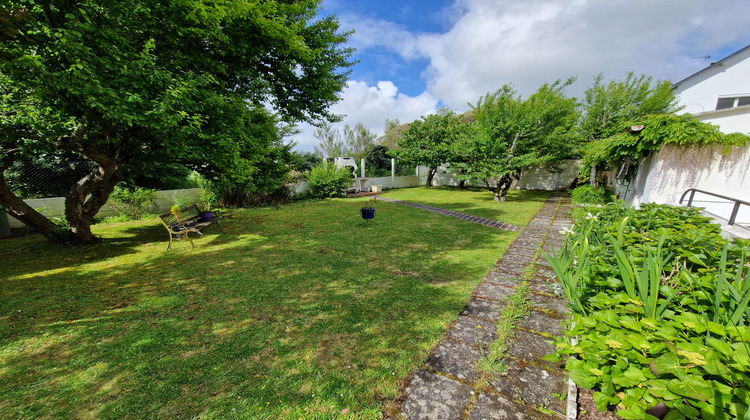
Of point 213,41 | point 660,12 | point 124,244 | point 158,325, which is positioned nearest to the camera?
point 158,325

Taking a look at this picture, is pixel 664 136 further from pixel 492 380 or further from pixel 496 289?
pixel 492 380

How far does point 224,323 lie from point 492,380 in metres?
2.92

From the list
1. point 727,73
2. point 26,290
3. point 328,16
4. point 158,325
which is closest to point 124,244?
point 26,290

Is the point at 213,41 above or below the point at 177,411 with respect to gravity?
above

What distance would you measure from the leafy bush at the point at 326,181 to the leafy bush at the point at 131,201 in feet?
22.6

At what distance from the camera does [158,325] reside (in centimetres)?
299

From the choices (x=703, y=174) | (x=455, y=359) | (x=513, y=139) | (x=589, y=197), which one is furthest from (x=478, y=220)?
(x=455, y=359)

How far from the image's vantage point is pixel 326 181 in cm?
1423

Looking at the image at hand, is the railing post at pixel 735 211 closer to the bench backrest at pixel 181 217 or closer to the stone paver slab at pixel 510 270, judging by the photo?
the stone paver slab at pixel 510 270

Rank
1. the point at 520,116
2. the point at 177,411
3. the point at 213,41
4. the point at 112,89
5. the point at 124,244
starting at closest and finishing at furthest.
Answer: the point at 177,411, the point at 112,89, the point at 213,41, the point at 124,244, the point at 520,116

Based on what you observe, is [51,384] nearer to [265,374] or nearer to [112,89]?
[265,374]

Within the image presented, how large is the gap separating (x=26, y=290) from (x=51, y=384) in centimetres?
310

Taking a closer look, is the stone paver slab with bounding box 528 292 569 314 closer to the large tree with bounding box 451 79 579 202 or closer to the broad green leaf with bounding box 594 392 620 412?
the broad green leaf with bounding box 594 392 620 412

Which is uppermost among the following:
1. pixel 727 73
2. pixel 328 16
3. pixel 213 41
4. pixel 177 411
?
pixel 727 73
